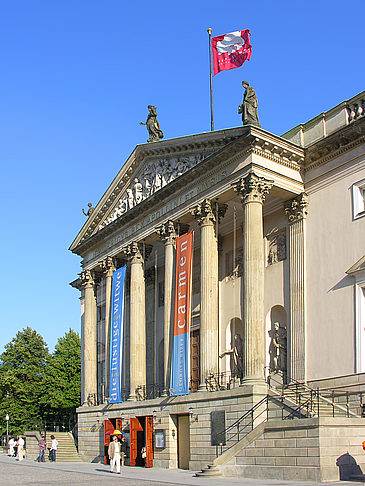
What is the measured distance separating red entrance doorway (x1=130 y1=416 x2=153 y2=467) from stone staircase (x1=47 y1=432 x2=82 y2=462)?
8402 millimetres

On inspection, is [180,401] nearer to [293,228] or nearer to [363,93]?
[293,228]

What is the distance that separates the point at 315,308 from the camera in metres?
28.7

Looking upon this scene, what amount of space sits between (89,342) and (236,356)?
1391 centimetres

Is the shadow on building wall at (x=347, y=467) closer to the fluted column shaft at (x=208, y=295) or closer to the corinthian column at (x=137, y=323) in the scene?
the fluted column shaft at (x=208, y=295)

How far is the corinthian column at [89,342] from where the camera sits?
42125 mm

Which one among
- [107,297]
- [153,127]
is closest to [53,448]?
[107,297]

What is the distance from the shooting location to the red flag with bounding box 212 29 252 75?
31719 mm

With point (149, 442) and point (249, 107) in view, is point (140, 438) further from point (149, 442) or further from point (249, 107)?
point (249, 107)

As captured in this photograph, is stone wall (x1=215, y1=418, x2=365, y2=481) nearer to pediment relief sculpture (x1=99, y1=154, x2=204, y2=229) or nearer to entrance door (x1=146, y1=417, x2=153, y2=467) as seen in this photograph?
entrance door (x1=146, y1=417, x2=153, y2=467)

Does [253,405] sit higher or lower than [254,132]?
lower

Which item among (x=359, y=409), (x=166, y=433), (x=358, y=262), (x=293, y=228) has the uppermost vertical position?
(x=293, y=228)

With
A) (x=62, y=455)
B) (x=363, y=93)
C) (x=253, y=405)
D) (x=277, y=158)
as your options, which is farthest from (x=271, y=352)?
(x=62, y=455)

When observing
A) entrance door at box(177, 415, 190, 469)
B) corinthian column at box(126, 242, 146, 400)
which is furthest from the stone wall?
corinthian column at box(126, 242, 146, 400)

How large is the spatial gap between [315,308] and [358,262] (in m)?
3.17
